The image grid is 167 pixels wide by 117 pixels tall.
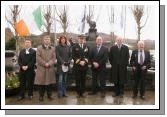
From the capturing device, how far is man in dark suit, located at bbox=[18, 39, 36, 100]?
9.74 meters

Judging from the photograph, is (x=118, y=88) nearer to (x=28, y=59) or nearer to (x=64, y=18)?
(x=64, y=18)

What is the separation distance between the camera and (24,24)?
32.2 ft

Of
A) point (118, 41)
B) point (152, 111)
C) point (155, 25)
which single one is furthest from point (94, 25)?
point (152, 111)

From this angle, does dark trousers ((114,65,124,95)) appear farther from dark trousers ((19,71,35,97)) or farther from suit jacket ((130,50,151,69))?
dark trousers ((19,71,35,97))

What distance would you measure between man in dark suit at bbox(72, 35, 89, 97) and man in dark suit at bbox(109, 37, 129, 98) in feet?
1.59

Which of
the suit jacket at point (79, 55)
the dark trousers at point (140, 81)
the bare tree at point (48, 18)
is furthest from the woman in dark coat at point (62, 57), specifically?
the dark trousers at point (140, 81)

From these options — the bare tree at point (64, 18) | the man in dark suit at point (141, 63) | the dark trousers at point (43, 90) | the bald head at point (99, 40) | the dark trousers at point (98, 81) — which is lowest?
the dark trousers at point (43, 90)

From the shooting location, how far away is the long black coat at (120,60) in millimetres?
9796

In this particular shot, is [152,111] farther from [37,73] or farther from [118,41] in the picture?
[37,73]

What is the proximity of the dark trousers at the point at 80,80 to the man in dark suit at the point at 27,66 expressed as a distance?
831mm

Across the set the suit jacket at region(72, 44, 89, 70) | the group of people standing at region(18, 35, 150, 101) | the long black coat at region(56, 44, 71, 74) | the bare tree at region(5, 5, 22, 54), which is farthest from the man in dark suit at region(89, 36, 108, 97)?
the bare tree at region(5, 5, 22, 54)

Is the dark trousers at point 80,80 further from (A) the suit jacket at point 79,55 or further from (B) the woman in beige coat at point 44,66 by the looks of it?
(B) the woman in beige coat at point 44,66

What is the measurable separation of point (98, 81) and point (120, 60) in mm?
591

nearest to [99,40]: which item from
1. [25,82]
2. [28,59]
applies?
[28,59]
